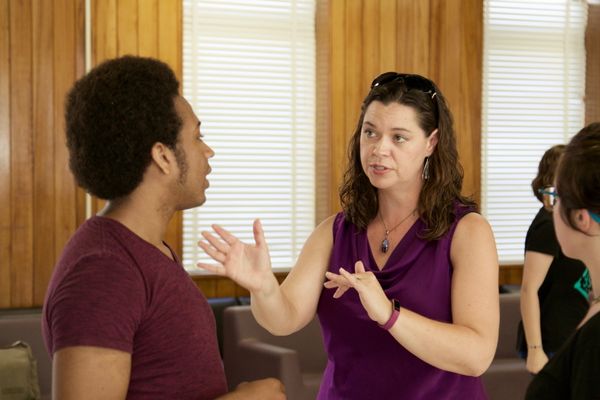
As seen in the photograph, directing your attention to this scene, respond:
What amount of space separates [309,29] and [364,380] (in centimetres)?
366

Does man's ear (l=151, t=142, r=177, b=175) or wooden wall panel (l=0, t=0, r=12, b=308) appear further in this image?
wooden wall panel (l=0, t=0, r=12, b=308)

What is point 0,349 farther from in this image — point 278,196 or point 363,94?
point 363,94

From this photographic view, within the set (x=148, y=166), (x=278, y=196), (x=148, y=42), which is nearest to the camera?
(x=148, y=166)

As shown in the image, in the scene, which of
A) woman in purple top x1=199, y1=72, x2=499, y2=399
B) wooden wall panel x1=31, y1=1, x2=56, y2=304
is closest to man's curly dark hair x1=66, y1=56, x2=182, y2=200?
woman in purple top x1=199, y1=72, x2=499, y2=399

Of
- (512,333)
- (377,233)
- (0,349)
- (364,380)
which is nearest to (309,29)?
(512,333)

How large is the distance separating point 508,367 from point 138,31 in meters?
2.96

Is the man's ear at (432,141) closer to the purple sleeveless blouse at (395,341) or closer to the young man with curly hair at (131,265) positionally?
the purple sleeveless blouse at (395,341)

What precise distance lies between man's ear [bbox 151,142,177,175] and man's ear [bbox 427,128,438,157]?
89 centimetres

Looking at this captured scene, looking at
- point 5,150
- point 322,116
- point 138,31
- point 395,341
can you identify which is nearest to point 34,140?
point 5,150

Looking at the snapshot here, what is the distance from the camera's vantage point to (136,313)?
1.40m

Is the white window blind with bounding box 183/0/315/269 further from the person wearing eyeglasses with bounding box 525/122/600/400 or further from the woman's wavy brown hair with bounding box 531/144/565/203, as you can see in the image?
the person wearing eyeglasses with bounding box 525/122/600/400

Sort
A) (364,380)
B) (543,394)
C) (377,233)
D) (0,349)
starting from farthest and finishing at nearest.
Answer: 1. (0,349)
2. (377,233)
3. (364,380)
4. (543,394)

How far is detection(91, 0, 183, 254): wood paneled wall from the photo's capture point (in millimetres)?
4746

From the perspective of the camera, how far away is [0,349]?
4.14 metres
